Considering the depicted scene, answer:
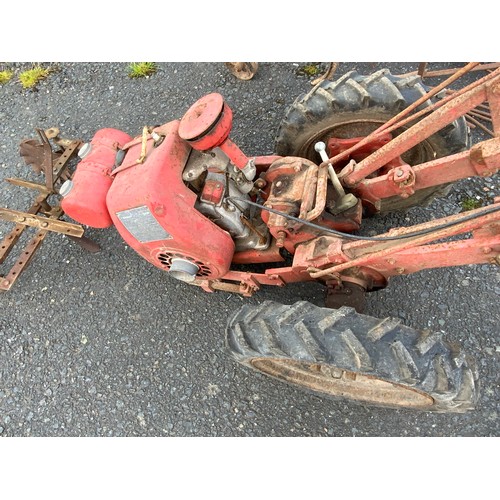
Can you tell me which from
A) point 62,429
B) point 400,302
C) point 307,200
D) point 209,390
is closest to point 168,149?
point 307,200

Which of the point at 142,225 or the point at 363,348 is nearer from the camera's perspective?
the point at 363,348

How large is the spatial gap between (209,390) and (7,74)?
4158 mm

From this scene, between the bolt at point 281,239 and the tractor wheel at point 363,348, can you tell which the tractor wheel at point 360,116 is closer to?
the bolt at point 281,239

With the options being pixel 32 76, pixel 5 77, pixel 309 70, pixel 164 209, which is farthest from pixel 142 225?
pixel 5 77

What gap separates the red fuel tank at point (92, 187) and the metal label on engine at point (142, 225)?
24 centimetres

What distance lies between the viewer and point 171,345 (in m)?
3.62

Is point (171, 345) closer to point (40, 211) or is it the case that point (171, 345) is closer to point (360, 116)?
point (40, 211)

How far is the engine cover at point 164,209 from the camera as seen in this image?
2732 millimetres

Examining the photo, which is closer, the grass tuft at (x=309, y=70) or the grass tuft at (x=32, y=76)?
the grass tuft at (x=309, y=70)

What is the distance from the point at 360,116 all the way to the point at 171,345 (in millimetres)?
2059

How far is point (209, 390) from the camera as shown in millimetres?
3451

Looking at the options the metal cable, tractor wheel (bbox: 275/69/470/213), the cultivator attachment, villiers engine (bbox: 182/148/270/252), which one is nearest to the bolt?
the metal cable

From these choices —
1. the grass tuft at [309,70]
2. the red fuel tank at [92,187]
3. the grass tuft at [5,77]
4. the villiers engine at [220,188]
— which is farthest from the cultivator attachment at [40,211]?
the grass tuft at [309,70]

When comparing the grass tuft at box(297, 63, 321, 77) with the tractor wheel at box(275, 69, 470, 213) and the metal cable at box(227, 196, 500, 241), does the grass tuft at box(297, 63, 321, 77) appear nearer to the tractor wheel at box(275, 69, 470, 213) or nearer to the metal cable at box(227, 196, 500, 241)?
the tractor wheel at box(275, 69, 470, 213)
